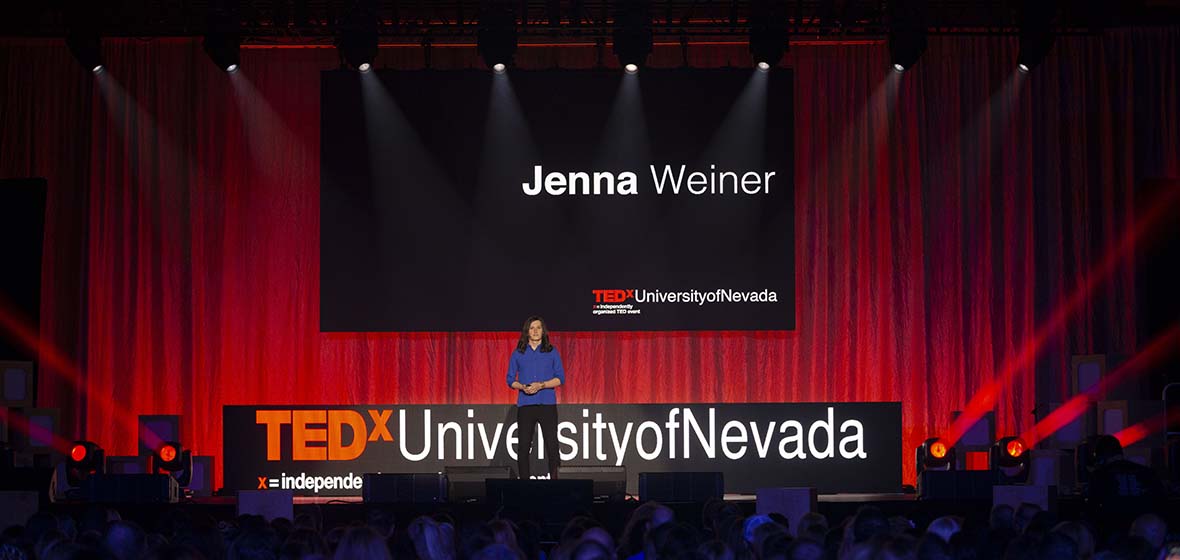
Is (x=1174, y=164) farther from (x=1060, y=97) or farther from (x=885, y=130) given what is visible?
(x=885, y=130)

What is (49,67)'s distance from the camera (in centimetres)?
1255

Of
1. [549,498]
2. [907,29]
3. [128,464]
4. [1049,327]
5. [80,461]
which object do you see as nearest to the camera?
[549,498]

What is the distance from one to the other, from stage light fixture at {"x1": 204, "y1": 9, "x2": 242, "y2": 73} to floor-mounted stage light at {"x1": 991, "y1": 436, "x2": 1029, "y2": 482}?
6491 mm

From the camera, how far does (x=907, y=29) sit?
10883 mm

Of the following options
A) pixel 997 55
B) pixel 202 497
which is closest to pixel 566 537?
pixel 202 497

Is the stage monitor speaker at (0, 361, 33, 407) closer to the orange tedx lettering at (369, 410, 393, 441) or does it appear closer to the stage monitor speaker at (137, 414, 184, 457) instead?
the stage monitor speaker at (137, 414, 184, 457)

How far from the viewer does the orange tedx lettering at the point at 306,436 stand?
1159 cm

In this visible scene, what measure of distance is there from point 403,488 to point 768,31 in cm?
458

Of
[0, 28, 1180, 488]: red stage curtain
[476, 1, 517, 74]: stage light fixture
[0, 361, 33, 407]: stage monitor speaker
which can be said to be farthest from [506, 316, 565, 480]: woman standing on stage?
[0, 361, 33, 407]: stage monitor speaker

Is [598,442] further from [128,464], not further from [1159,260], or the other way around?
[1159,260]

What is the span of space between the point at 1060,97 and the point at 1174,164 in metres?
1.11

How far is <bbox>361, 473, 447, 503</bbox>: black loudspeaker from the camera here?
9.02 meters

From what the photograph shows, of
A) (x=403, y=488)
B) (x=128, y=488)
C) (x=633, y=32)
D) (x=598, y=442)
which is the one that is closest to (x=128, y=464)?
(x=128, y=488)

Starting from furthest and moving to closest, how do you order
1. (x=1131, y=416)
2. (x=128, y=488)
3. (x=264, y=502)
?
(x=1131, y=416)
(x=128, y=488)
(x=264, y=502)
